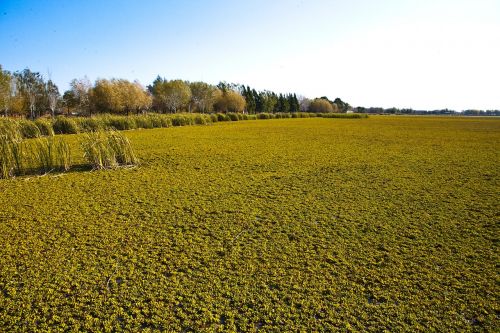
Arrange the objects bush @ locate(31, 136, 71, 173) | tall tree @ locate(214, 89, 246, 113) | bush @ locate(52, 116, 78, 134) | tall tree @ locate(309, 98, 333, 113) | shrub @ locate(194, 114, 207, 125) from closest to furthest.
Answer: bush @ locate(31, 136, 71, 173)
bush @ locate(52, 116, 78, 134)
shrub @ locate(194, 114, 207, 125)
tall tree @ locate(214, 89, 246, 113)
tall tree @ locate(309, 98, 333, 113)

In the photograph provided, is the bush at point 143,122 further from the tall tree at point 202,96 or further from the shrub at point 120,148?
the tall tree at point 202,96

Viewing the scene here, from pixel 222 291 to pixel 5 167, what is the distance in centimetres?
548

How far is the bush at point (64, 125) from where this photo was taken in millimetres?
13875

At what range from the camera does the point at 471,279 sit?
8.22 ft

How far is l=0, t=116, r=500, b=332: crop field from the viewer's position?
2080 millimetres

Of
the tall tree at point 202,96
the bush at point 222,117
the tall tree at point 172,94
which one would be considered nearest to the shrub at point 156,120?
the bush at point 222,117

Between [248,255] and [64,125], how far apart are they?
568 inches

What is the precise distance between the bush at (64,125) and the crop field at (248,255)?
31.5 ft

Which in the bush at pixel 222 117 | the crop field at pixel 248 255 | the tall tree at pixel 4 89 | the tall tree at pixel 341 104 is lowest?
the crop field at pixel 248 255

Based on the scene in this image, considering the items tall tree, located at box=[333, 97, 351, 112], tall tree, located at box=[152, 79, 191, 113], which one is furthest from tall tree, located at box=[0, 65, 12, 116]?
tall tree, located at box=[333, 97, 351, 112]

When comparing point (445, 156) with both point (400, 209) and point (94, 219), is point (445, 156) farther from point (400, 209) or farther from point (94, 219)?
point (94, 219)

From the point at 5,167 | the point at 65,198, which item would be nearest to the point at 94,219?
the point at 65,198

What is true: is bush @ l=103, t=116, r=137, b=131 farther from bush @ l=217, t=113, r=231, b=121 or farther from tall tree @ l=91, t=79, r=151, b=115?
tall tree @ l=91, t=79, r=151, b=115

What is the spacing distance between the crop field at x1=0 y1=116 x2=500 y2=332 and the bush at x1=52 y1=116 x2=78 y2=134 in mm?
9615
